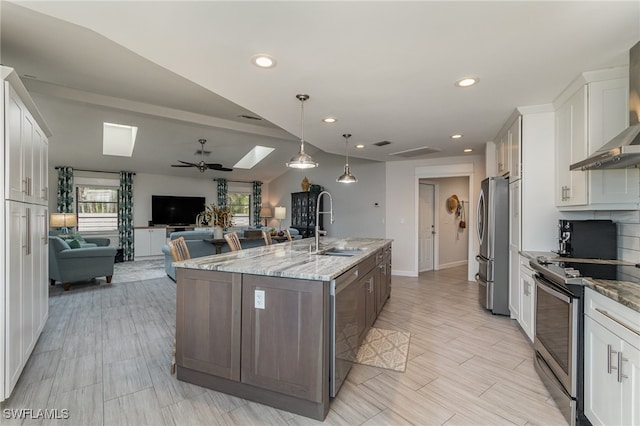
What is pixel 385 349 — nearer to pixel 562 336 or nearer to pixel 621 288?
pixel 562 336

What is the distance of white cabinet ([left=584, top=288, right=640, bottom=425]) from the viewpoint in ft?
4.48

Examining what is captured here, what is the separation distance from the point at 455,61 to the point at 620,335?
6.29ft

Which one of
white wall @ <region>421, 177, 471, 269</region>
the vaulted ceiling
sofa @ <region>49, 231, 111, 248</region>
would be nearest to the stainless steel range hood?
the vaulted ceiling

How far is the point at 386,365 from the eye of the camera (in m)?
2.57

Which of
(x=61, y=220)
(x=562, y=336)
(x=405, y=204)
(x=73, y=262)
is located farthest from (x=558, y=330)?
(x=61, y=220)

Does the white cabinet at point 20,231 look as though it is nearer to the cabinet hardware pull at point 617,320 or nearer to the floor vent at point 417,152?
the cabinet hardware pull at point 617,320

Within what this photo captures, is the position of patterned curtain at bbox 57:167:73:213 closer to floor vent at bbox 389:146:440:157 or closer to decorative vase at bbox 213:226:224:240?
decorative vase at bbox 213:226:224:240

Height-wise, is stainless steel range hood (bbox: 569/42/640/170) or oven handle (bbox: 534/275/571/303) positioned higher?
stainless steel range hood (bbox: 569/42/640/170)

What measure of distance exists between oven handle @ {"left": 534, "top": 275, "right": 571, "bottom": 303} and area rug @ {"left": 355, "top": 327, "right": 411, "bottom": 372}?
49.2 inches

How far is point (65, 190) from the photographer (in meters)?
7.42

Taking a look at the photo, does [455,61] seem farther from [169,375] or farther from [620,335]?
[169,375]

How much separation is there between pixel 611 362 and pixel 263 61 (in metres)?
2.74

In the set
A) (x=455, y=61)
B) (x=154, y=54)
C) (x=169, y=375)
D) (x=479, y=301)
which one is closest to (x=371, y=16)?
(x=455, y=61)

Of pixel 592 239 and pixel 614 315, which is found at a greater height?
pixel 592 239
